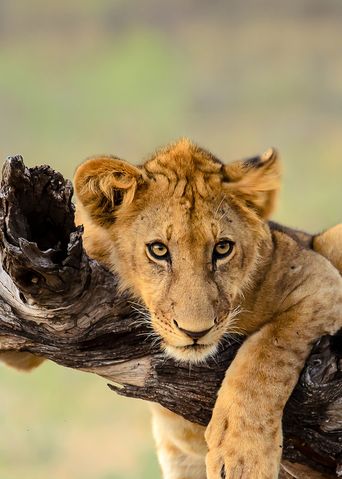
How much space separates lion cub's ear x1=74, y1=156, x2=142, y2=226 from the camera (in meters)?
3.74

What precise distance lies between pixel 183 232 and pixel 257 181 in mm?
458

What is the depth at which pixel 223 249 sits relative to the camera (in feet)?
12.2

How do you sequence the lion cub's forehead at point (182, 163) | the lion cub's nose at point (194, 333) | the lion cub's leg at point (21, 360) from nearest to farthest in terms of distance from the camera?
1. the lion cub's nose at point (194, 333)
2. the lion cub's forehead at point (182, 163)
3. the lion cub's leg at point (21, 360)

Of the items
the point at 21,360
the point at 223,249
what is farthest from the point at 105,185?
the point at 21,360

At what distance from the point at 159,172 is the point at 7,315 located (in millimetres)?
727

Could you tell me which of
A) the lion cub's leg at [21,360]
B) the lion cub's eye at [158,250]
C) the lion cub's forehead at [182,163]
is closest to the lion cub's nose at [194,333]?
the lion cub's eye at [158,250]

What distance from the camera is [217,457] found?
3.63 m

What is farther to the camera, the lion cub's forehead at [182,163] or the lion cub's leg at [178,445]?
the lion cub's leg at [178,445]

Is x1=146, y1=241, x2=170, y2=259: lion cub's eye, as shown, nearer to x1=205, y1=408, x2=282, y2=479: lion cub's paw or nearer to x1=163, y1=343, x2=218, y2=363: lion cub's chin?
x1=163, y1=343, x2=218, y2=363: lion cub's chin

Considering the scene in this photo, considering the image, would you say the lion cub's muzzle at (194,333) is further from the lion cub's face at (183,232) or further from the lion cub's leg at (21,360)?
the lion cub's leg at (21,360)

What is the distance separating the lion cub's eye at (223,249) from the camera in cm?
369

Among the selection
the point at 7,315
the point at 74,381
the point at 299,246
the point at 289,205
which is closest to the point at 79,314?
the point at 7,315

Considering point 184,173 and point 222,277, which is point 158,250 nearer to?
point 222,277

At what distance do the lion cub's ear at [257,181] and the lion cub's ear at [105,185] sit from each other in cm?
35
